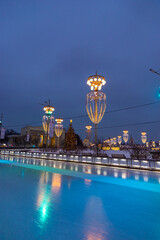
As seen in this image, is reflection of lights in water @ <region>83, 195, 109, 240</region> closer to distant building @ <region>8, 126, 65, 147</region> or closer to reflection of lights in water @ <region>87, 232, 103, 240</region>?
reflection of lights in water @ <region>87, 232, 103, 240</region>

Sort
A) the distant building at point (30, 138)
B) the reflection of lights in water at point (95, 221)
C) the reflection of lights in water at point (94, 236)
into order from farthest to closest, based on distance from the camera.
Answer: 1. the distant building at point (30, 138)
2. the reflection of lights in water at point (95, 221)
3. the reflection of lights in water at point (94, 236)

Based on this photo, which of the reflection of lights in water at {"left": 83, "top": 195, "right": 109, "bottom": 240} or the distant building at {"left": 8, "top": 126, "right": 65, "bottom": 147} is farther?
the distant building at {"left": 8, "top": 126, "right": 65, "bottom": 147}

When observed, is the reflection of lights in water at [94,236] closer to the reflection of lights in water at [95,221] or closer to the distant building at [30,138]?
the reflection of lights in water at [95,221]

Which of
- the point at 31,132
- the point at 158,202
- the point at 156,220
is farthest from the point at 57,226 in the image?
the point at 31,132

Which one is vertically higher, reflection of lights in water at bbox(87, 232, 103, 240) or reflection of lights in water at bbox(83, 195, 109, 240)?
reflection of lights in water at bbox(87, 232, 103, 240)

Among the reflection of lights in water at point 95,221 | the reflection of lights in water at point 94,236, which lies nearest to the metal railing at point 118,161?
the reflection of lights in water at point 95,221

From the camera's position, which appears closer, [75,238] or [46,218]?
[75,238]

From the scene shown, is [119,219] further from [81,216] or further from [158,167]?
[158,167]

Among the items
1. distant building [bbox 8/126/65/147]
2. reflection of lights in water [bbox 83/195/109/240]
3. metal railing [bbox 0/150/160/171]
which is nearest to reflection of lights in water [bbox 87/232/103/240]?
reflection of lights in water [bbox 83/195/109/240]

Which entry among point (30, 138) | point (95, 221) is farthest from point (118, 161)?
point (30, 138)

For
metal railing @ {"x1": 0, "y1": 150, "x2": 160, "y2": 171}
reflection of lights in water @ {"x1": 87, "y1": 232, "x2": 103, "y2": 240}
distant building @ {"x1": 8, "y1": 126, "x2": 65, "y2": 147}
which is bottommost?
reflection of lights in water @ {"x1": 87, "y1": 232, "x2": 103, "y2": 240}

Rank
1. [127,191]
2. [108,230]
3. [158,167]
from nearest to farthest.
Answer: [108,230]
[127,191]
[158,167]

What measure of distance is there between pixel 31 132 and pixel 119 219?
89457 mm

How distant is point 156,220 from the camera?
4.45m
